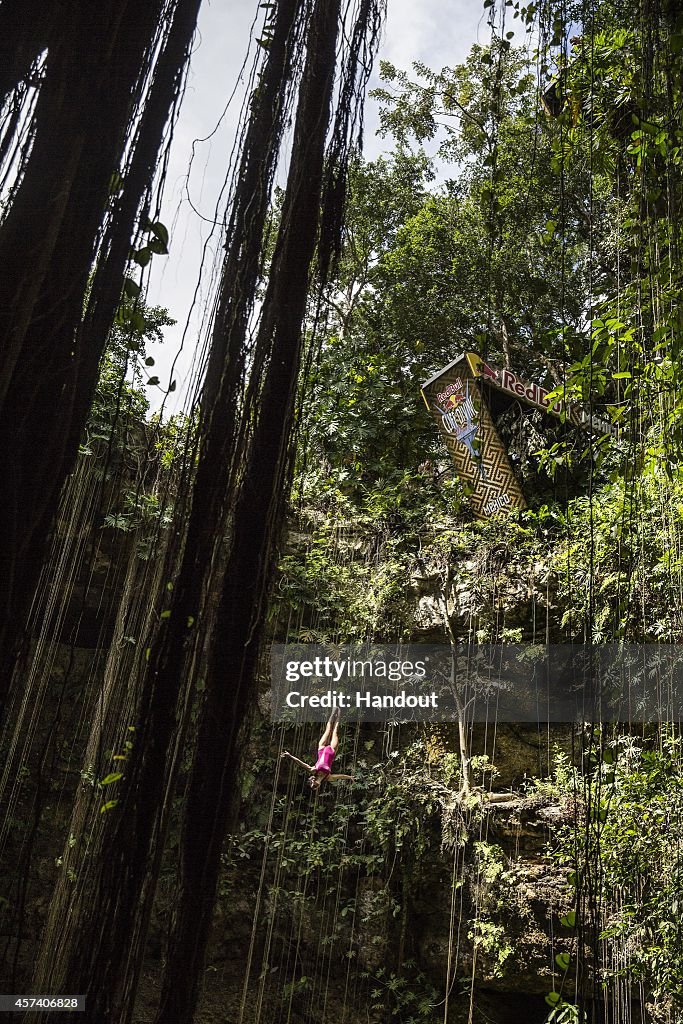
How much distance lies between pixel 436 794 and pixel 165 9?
4487 millimetres

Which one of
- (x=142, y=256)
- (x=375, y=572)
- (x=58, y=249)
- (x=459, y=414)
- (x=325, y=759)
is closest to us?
(x=58, y=249)

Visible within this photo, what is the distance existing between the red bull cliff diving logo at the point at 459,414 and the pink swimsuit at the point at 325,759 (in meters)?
2.16

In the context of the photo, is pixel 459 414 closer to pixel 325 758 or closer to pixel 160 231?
pixel 325 758

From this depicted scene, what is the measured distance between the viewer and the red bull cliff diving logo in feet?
18.7

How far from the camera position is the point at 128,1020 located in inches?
40.9

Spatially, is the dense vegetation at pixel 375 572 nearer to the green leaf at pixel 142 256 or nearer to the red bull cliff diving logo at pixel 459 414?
the green leaf at pixel 142 256

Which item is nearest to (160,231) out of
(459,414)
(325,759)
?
(325,759)

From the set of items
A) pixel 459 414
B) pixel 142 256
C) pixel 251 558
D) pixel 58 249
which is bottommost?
pixel 251 558

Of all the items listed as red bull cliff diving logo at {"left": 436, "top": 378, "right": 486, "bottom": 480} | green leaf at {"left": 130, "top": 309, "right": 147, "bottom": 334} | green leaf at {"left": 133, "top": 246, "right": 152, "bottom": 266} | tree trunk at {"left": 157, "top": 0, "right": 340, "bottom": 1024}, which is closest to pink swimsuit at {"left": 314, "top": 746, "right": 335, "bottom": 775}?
red bull cliff diving logo at {"left": 436, "top": 378, "right": 486, "bottom": 480}

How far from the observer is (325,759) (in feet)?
15.5

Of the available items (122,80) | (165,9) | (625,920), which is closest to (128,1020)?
(122,80)

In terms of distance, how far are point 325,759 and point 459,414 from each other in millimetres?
2647

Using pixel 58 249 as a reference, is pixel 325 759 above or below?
below

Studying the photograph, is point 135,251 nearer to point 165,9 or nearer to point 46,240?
point 46,240
